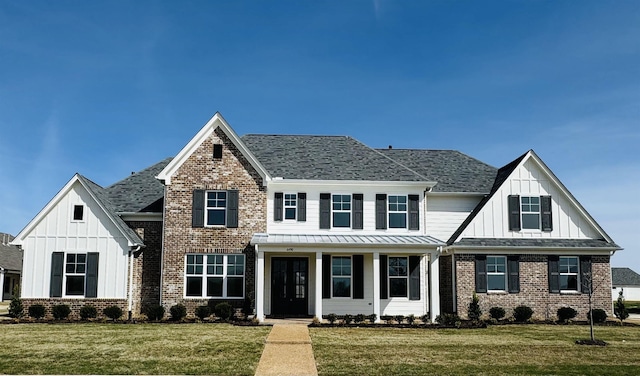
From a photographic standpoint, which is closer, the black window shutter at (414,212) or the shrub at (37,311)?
the shrub at (37,311)

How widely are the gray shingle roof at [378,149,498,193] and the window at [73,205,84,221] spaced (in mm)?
15294

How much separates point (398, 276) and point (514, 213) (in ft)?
19.8

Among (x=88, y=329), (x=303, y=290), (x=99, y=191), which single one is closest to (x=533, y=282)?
(x=303, y=290)

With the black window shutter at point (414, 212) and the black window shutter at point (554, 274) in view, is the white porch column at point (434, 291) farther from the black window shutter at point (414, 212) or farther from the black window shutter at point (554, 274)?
the black window shutter at point (554, 274)

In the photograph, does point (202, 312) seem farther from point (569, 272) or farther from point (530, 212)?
point (569, 272)

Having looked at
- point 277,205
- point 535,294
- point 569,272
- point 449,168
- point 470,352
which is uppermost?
point 449,168

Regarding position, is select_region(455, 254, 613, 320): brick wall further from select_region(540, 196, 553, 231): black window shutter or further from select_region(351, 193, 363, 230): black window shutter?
select_region(351, 193, 363, 230): black window shutter

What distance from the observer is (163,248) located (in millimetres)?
24344

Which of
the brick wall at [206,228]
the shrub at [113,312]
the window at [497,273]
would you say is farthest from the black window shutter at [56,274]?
the window at [497,273]

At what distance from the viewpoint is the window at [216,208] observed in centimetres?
2467

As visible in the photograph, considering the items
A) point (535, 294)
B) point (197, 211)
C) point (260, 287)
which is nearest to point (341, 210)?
point (260, 287)

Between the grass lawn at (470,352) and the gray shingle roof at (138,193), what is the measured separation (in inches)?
424

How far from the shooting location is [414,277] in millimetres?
25312

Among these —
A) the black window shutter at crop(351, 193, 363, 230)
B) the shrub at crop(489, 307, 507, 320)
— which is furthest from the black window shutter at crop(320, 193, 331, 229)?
the shrub at crop(489, 307, 507, 320)
